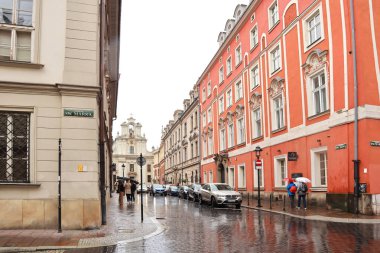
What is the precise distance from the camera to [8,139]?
1316 cm

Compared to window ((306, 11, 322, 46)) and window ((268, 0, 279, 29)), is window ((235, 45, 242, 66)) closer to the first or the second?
window ((268, 0, 279, 29))

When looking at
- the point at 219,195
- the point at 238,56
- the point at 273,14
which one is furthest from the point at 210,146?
the point at 219,195

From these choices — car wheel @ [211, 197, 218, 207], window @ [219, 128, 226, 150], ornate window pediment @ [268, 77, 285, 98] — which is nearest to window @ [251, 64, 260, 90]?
ornate window pediment @ [268, 77, 285, 98]

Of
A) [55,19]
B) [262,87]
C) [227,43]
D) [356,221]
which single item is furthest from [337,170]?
[227,43]

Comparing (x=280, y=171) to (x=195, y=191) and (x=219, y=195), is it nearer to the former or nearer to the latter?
(x=219, y=195)

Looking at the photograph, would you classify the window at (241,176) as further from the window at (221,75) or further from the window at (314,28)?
the window at (314,28)

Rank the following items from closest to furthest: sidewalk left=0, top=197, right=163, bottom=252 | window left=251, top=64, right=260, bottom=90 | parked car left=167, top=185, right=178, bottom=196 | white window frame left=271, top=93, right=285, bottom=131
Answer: sidewalk left=0, top=197, right=163, bottom=252 < white window frame left=271, top=93, right=285, bottom=131 < window left=251, top=64, right=260, bottom=90 < parked car left=167, top=185, right=178, bottom=196

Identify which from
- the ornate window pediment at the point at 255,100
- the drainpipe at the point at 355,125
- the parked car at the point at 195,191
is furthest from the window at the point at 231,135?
the drainpipe at the point at 355,125

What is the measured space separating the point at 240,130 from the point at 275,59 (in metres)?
8.93

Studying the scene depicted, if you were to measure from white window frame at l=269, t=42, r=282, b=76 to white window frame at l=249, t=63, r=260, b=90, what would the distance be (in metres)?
2.32

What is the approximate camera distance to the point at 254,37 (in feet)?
106

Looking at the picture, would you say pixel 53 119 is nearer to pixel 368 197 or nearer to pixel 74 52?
pixel 74 52

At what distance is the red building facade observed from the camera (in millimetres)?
18875

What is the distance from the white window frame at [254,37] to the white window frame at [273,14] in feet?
8.03
